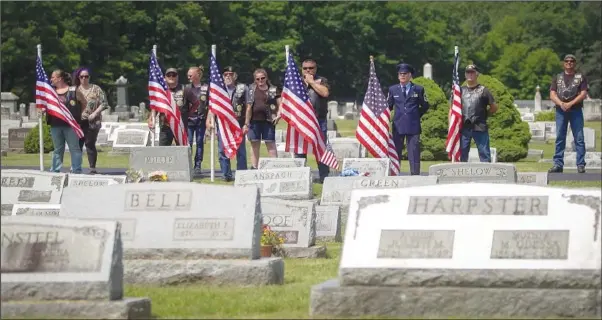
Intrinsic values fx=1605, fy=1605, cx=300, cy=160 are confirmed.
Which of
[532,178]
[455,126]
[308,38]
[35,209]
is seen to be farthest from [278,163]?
[308,38]

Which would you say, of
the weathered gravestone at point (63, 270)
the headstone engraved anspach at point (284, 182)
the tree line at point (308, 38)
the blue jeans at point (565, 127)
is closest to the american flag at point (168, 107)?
the headstone engraved anspach at point (284, 182)

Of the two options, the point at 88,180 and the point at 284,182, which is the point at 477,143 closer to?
the point at 284,182

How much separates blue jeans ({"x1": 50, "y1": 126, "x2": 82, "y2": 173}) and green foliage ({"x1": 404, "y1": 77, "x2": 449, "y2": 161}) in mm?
10903

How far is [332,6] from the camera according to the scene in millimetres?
112625

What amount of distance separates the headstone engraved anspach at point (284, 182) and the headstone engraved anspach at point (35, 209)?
2.96 m

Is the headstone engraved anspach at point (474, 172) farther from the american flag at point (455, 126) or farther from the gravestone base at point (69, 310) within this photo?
the gravestone base at point (69, 310)

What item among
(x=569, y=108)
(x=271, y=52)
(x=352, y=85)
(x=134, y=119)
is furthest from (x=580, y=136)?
(x=352, y=85)

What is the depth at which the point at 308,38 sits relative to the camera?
110 m

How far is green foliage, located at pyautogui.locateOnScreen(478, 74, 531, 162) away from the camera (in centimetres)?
3275

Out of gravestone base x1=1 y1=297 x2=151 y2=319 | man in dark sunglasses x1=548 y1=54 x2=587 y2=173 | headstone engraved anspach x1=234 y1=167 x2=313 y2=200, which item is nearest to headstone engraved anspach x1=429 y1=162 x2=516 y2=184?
headstone engraved anspach x1=234 y1=167 x2=313 y2=200

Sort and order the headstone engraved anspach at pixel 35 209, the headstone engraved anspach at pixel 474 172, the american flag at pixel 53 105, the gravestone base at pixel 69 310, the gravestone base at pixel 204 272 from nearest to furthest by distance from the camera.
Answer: the gravestone base at pixel 69 310 → the gravestone base at pixel 204 272 → the headstone engraved anspach at pixel 35 209 → the headstone engraved anspach at pixel 474 172 → the american flag at pixel 53 105

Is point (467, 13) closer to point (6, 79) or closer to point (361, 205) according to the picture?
point (6, 79)

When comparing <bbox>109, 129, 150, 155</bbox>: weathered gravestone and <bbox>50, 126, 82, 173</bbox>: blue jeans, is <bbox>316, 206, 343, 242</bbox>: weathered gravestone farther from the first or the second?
<bbox>109, 129, 150, 155</bbox>: weathered gravestone

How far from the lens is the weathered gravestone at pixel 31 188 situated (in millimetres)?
17938
